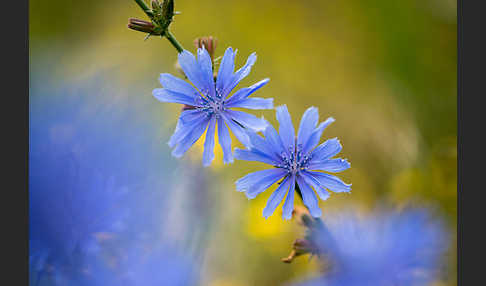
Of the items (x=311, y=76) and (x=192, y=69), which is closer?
(x=192, y=69)

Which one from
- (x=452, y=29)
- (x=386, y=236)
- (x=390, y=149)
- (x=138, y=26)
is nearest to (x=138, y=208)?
(x=138, y=26)

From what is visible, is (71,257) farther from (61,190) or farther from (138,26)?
(138,26)

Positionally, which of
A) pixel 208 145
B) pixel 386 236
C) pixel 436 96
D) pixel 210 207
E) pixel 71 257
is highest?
pixel 436 96

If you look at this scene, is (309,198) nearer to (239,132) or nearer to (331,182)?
(331,182)

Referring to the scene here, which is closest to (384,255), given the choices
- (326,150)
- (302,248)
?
(302,248)

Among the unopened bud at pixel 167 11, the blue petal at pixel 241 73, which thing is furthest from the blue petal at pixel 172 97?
the unopened bud at pixel 167 11

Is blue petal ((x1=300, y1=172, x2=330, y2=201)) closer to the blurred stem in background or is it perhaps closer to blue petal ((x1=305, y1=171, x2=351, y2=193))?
blue petal ((x1=305, y1=171, x2=351, y2=193))
